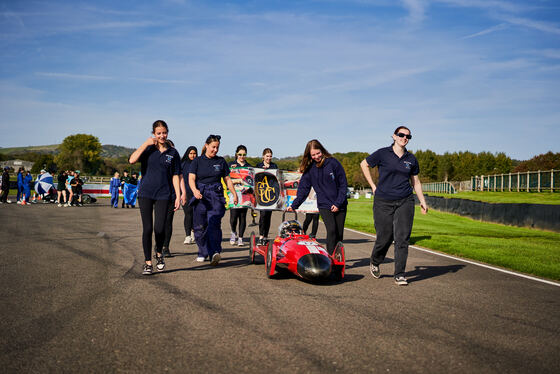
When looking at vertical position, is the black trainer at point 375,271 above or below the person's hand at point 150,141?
below

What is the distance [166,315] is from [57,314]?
111cm

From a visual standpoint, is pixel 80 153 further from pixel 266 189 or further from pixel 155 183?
pixel 155 183

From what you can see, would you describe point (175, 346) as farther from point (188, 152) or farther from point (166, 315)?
point (188, 152)

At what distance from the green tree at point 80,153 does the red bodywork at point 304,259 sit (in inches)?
5722

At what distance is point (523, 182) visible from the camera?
4097 cm

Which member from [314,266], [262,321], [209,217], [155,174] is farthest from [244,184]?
[262,321]

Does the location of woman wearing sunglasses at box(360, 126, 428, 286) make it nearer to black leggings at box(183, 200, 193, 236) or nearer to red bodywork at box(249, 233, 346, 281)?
red bodywork at box(249, 233, 346, 281)

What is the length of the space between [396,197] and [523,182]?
127 ft

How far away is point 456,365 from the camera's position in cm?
369

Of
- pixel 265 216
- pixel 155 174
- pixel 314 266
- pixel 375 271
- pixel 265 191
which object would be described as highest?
pixel 155 174

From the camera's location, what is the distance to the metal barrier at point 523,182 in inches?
1356

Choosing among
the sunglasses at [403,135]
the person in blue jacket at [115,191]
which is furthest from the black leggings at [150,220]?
the person in blue jacket at [115,191]

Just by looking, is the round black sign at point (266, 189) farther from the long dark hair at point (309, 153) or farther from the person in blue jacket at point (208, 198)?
the long dark hair at point (309, 153)

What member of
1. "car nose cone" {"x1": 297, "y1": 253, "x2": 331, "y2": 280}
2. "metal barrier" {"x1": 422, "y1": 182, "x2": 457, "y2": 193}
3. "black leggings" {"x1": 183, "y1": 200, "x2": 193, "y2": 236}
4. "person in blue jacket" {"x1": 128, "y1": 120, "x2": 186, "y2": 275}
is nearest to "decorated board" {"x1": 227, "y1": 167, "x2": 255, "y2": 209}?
"black leggings" {"x1": 183, "y1": 200, "x2": 193, "y2": 236}
